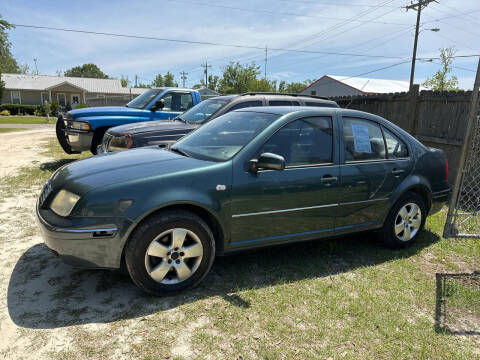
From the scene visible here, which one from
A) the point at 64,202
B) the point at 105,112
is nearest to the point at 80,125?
the point at 105,112

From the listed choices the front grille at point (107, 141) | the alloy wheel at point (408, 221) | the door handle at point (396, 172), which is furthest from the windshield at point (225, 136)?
the front grille at point (107, 141)

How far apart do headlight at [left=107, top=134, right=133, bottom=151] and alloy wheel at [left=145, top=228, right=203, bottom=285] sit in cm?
337

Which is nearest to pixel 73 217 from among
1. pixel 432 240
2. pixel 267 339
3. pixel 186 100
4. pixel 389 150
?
pixel 267 339

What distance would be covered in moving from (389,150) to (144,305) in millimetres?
3189

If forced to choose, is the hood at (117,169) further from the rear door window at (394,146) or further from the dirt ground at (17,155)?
the dirt ground at (17,155)

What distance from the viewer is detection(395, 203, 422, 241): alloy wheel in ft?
14.0

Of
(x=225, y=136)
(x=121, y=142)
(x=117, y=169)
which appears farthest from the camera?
(x=121, y=142)

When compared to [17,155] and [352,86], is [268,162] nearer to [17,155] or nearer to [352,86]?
[17,155]

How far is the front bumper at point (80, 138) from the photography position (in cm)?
780

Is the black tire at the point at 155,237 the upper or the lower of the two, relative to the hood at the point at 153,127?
lower

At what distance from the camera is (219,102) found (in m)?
6.79

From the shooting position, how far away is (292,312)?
298 centimetres

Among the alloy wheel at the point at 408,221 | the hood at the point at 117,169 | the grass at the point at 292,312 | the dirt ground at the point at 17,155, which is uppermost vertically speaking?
the hood at the point at 117,169

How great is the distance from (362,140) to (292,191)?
3.84ft
